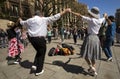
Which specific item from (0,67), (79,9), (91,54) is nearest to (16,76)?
(0,67)

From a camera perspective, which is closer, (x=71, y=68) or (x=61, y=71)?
(x=61, y=71)

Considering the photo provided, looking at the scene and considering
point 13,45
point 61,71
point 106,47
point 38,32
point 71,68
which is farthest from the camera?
point 106,47

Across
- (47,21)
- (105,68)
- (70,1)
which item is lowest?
(105,68)

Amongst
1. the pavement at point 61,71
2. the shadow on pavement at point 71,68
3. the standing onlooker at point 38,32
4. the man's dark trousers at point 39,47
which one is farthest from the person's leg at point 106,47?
the man's dark trousers at point 39,47

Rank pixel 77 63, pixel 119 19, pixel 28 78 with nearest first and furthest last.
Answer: pixel 28 78 → pixel 77 63 → pixel 119 19

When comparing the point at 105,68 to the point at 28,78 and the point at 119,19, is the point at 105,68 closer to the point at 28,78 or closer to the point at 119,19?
the point at 28,78

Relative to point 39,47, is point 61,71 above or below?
below

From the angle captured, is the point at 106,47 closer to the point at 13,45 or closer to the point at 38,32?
the point at 38,32

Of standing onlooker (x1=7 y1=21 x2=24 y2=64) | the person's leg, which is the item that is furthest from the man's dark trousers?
the person's leg

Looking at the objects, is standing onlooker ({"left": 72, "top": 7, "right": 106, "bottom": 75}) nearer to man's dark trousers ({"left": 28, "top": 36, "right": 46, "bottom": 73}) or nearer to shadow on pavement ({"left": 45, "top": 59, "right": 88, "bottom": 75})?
shadow on pavement ({"left": 45, "top": 59, "right": 88, "bottom": 75})

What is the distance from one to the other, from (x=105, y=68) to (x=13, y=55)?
344 centimetres

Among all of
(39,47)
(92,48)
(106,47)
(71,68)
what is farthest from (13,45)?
(106,47)

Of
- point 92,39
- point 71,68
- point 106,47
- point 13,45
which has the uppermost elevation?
point 92,39

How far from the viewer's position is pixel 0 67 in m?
6.18
